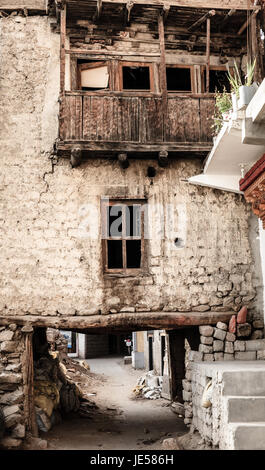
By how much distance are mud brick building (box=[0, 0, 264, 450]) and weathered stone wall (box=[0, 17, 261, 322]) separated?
0.02 m

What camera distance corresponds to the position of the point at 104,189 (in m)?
10.5

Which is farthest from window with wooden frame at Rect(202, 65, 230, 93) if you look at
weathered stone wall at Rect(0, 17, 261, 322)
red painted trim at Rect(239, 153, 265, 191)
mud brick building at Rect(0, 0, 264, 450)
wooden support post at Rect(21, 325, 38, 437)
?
wooden support post at Rect(21, 325, 38, 437)

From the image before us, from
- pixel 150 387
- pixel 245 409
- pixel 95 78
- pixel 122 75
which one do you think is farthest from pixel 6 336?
pixel 150 387

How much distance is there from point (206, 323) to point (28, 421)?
4195 millimetres

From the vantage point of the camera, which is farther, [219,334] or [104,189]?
[104,189]

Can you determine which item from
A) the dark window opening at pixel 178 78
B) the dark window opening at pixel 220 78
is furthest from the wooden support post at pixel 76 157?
the dark window opening at pixel 220 78

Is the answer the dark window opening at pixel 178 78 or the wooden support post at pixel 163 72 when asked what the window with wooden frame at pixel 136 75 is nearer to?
the dark window opening at pixel 178 78

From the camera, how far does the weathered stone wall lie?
1009cm

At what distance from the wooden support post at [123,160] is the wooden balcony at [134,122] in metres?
0.15

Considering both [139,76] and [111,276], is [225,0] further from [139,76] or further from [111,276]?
[111,276]

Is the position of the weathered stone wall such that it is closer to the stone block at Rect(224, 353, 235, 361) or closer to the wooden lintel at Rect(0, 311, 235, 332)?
the wooden lintel at Rect(0, 311, 235, 332)

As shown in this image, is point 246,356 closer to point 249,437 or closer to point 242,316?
point 242,316

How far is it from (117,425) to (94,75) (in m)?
8.70

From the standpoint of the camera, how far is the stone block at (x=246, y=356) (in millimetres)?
9961
